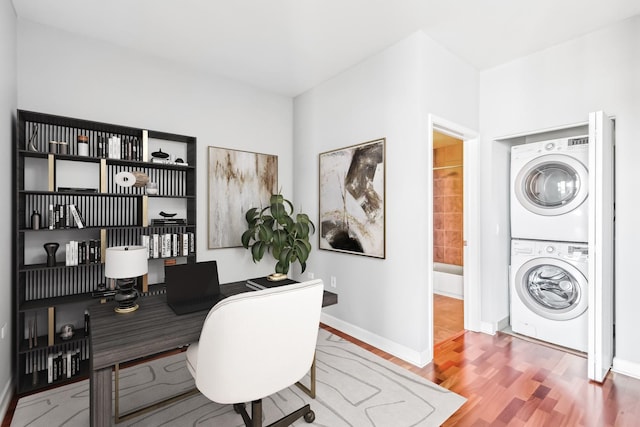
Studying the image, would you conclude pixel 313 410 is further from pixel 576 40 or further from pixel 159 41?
pixel 576 40

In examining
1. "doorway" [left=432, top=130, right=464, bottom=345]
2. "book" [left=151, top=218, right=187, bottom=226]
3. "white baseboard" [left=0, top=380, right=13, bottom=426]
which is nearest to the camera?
"white baseboard" [left=0, top=380, right=13, bottom=426]

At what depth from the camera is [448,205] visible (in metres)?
4.83

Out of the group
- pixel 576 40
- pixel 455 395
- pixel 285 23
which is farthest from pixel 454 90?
pixel 455 395

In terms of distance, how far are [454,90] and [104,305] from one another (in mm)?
3256

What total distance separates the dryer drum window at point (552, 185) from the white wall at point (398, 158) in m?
0.78

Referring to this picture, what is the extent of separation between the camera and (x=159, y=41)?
2744 millimetres

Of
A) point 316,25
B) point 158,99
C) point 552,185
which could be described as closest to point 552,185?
point 552,185

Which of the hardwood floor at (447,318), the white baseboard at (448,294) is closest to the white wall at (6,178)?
the hardwood floor at (447,318)

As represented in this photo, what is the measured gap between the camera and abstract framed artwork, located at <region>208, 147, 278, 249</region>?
3.37 meters

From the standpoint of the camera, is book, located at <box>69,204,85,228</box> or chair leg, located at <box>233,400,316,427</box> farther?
book, located at <box>69,204,85,228</box>

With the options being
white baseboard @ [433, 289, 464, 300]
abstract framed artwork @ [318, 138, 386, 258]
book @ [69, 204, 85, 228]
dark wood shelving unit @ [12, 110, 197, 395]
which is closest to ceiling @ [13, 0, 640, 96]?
dark wood shelving unit @ [12, 110, 197, 395]

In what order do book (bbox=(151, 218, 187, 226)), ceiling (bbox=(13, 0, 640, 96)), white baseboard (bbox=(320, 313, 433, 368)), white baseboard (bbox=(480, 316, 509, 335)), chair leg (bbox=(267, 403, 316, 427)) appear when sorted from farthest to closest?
white baseboard (bbox=(480, 316, 509, 335))
book (bbox=(151, 218, 187, 226))
white baseboard (bbox=(320, 313, 433, 368))
ceiling (bbox=(13, 0, 640, 96))
chair leg (bbox=(267, 403, 316, 427))

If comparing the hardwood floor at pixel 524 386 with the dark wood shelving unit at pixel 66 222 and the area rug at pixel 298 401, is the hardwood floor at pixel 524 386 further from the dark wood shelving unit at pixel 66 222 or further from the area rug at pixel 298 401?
the dark wood shelving unit at pixel 66 222

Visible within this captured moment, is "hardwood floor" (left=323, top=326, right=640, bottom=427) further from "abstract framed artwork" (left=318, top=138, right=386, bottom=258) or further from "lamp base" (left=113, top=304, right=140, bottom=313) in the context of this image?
"lamp base" (left=113, top=304, right=140, bottom=313)
